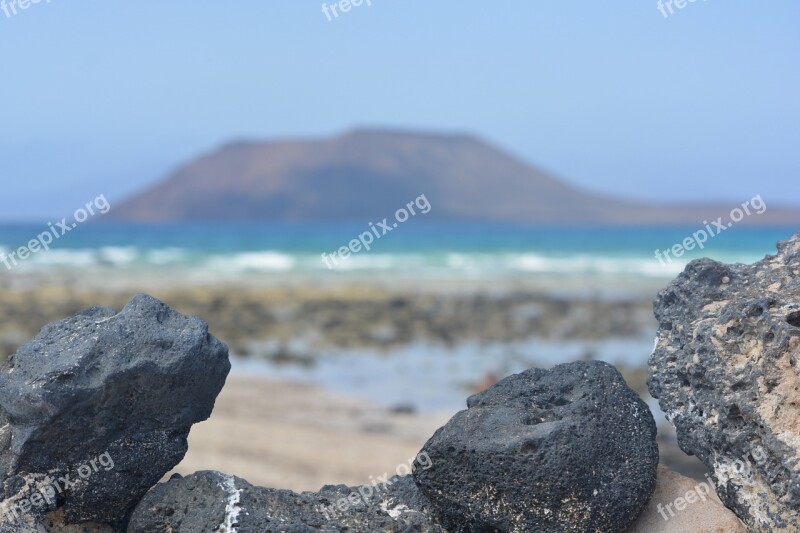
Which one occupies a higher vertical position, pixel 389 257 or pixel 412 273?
pixel 412 273

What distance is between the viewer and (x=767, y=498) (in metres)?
3.74

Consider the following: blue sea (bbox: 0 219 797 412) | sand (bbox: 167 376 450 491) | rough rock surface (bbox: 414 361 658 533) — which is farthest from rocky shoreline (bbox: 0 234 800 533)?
blue sea (bbox: 0 219 797 412)

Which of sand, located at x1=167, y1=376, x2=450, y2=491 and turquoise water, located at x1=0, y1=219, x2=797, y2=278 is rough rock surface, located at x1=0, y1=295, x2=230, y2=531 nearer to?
sand, located at x1=167, y1=376, x2=450, y2=491

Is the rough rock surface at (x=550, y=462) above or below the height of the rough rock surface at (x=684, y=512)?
above

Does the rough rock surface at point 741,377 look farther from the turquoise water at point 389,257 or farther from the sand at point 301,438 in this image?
the turquoise water at point 389,257

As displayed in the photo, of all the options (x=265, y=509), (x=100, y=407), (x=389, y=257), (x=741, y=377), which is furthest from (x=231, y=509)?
(x=389, y=257)

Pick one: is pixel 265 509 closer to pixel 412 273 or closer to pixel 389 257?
pixel 412 273

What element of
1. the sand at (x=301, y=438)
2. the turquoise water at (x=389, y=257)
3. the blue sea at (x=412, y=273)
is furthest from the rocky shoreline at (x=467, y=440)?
the turquoise water at (x=389, y=257)

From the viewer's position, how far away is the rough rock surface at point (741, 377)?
3.69 metres

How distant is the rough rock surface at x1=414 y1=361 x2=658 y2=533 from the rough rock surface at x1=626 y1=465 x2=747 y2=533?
18 cm

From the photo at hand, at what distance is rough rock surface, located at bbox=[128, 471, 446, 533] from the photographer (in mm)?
3791

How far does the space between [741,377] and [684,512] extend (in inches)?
29.6

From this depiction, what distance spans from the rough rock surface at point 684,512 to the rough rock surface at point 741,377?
124mm

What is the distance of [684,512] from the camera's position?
413 centimetres
